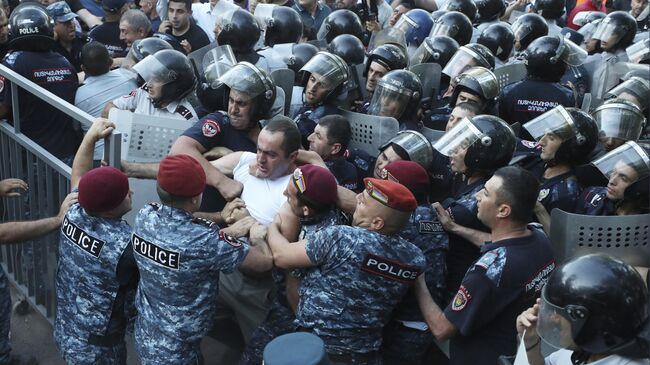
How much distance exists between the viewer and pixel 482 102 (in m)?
6.26

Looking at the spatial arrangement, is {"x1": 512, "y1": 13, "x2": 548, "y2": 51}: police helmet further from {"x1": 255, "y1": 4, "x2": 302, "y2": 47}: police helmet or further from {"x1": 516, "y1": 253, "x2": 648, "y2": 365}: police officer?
{"x1": 516, "y1": 253, "x2": 648, "y2": 365}: police officer

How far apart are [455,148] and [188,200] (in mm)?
1734

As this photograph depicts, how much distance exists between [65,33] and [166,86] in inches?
117

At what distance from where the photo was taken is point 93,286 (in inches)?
162

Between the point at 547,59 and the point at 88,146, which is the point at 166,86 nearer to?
the point at 88,146

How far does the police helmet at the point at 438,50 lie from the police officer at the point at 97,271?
399 centimetres

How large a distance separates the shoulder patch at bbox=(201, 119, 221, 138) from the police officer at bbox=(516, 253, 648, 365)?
2.87 meters

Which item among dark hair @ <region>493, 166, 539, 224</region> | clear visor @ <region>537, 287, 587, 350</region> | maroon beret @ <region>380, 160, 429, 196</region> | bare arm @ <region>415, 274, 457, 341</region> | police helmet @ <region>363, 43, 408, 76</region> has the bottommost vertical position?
police helmet @ <region>363, 43, 408, 76</region>

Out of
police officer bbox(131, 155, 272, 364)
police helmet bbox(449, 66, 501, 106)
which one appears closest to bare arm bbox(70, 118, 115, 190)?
police officer bbox(131, 155, 272, 364)

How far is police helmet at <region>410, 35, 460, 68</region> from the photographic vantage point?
24.9 feet

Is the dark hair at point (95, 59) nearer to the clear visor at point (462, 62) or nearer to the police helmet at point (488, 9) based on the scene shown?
the clear visor at point (462, 62)

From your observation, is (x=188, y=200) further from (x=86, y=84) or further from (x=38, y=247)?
(x=86, y=84)

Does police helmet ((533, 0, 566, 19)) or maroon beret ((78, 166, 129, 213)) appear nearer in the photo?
maroon beret ((78, 166, 129, 213))

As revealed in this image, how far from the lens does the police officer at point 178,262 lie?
12.5 ft
